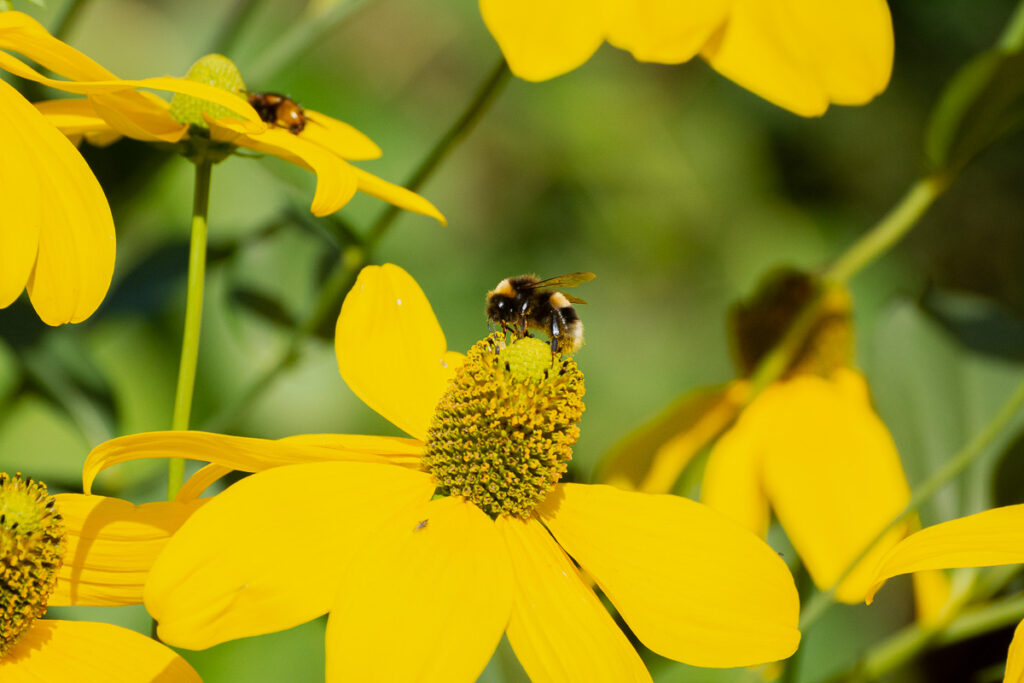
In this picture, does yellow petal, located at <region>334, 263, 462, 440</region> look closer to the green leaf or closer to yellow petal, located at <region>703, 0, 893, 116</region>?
yellow petal, located at <region>703, 0, 893, 116</region>

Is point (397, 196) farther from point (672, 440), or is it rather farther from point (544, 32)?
point (672, 440)

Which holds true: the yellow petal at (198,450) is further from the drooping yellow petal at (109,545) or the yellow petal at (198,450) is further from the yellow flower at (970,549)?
the yellow flower at (970,549)

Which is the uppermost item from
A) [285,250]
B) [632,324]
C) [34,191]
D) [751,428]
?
[34,191]

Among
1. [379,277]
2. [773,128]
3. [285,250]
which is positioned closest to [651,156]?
[773,128]

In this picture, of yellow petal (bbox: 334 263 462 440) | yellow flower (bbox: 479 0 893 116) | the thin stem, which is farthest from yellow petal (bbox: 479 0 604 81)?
the thin stem

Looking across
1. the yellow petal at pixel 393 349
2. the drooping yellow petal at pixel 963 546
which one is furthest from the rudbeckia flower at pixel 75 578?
the drooping yellow petal at pixel 963 546

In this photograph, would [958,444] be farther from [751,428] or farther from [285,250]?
[285,250]
